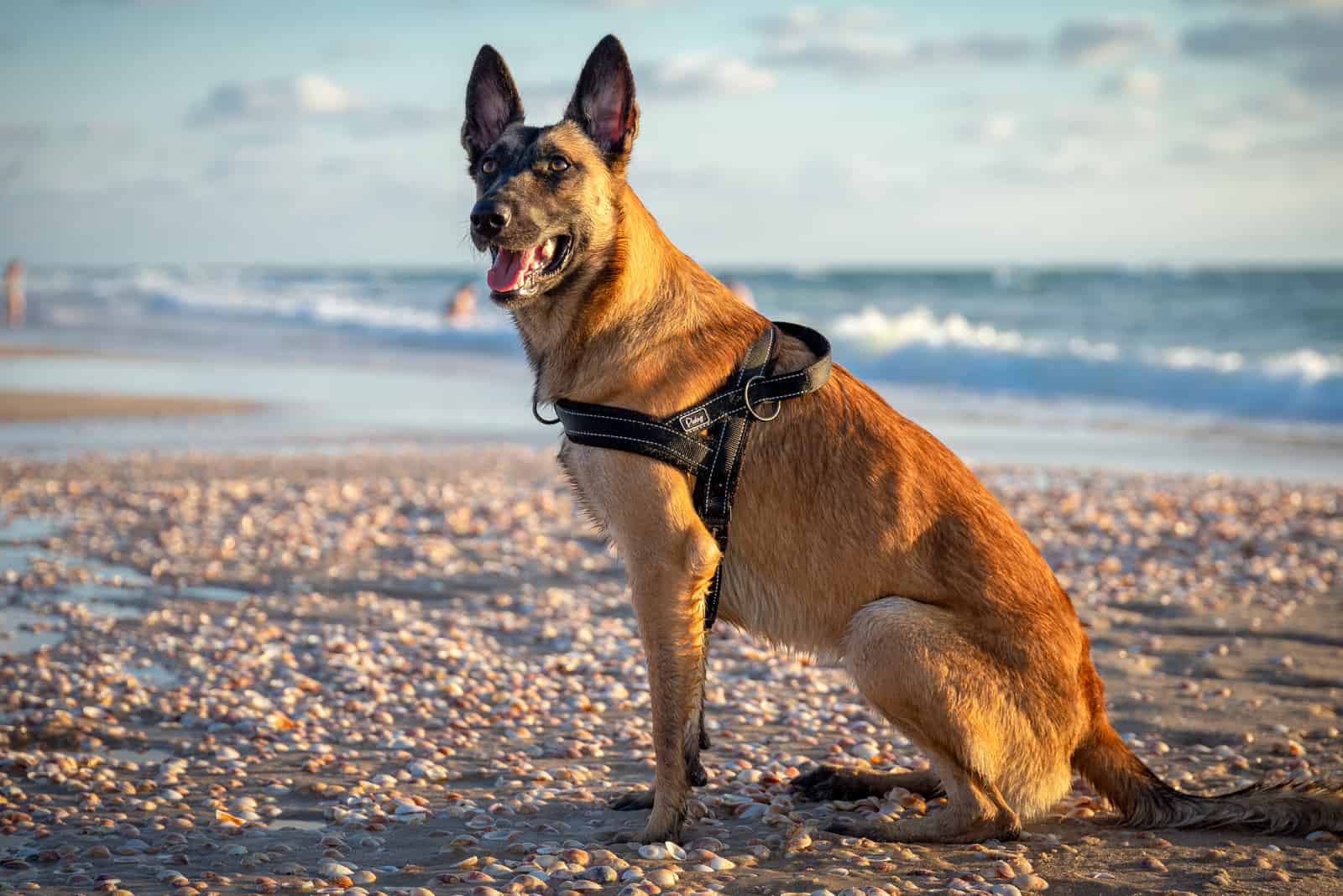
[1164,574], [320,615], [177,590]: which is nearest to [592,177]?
[320,615]

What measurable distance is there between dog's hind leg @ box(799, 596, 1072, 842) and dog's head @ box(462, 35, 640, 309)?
1.62m

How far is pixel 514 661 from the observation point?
6.44 metres

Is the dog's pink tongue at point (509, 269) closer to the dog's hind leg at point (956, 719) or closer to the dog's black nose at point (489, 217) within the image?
the dog's black nose at point (489, 217)

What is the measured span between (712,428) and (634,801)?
1.52m

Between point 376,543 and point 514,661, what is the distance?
10.0 feet

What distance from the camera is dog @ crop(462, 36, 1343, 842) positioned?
3.97m

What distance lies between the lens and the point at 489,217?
13.0 feet

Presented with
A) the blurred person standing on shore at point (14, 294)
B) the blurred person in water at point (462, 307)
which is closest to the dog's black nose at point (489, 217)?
the blurred person in water at point (462, 307)

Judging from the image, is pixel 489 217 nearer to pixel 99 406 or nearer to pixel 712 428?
pixel 712 428

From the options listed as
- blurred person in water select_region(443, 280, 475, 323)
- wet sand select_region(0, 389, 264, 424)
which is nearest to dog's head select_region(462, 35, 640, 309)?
wet sand select_region(0, 389, 264, 424)

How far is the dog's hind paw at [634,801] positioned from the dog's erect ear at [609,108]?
2357 mm

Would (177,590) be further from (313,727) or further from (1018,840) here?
(1018,840)

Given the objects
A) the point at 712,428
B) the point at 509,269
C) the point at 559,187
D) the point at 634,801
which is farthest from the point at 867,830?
the point at 559,187

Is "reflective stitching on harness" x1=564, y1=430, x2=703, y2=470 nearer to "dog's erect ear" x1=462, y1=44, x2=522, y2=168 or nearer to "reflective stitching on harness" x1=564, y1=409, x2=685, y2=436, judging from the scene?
"reflective stitching on harness" x1=564, y1=409, x2=685, y2=436
